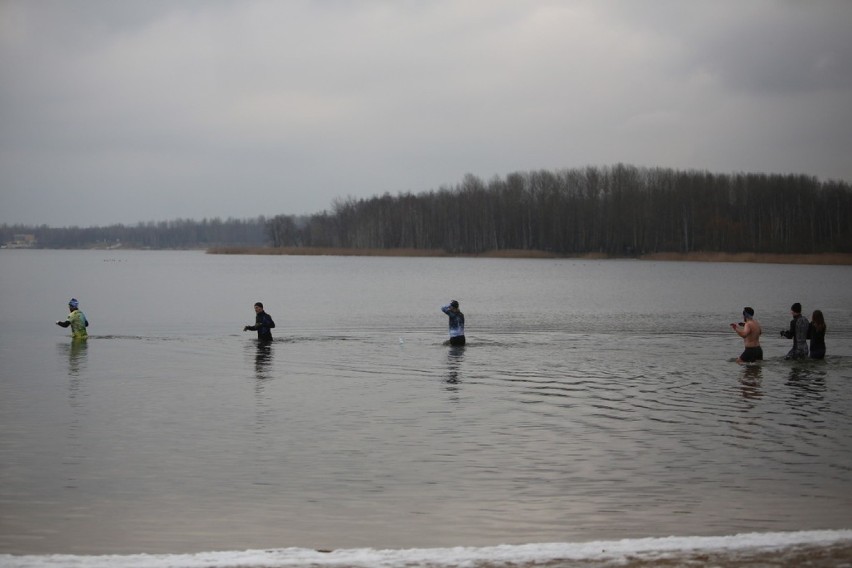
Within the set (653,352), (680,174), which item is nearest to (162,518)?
(653,352)

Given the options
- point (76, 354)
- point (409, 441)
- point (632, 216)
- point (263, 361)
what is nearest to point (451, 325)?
point (263, 361)

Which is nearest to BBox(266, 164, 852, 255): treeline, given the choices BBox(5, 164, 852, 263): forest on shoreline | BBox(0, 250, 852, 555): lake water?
BBox(5, 164, 852, 263): forest on shoreline

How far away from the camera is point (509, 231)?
524 ft

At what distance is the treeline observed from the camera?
142 metres

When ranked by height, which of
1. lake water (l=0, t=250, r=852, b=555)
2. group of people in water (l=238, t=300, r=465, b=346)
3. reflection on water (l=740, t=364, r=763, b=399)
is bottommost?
lake water (l=0, t=250, r=852, b=555)

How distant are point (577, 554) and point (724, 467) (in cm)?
559

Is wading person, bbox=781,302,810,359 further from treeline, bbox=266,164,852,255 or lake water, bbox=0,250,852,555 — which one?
treeline, bbox=266,164,852,255

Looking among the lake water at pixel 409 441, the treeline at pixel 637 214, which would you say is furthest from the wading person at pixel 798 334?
the treeline at pixel 637 214

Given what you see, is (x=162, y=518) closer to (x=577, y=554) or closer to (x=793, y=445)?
(x=577, y=554)

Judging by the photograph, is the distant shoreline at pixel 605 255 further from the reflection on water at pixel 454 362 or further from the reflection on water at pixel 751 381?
the reflection on water at pixel 751 381

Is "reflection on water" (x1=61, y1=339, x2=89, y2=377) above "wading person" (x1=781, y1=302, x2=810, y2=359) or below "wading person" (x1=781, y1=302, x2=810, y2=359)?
below

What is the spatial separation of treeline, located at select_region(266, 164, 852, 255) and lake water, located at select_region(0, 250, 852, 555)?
116m

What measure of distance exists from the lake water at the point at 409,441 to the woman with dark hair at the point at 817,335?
1.18ft

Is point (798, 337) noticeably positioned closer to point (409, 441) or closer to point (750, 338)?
point (750, 338)
